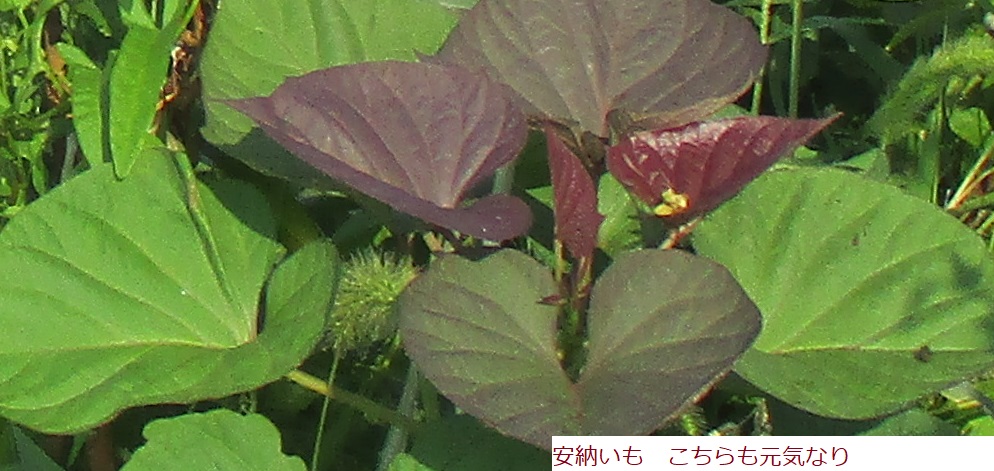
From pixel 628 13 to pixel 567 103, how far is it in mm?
88

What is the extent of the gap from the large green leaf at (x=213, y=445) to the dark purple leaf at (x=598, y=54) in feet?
0.92

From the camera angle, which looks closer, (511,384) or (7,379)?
(511,384)

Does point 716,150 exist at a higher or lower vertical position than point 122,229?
higher

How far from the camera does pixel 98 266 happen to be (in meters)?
0.99

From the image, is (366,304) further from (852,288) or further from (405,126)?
(852,288)

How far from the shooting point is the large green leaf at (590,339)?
0.72 meters

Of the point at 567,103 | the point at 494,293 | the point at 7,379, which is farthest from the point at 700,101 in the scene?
the point at 7,379

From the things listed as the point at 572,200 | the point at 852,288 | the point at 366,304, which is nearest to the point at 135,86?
the point at 366,304

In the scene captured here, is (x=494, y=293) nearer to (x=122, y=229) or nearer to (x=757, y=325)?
(x=757, y=325)

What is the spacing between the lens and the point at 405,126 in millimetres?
856

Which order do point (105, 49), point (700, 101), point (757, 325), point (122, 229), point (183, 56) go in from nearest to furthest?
1. point (757, 325)
2. point (700, 101)
3. point (122, 229)
4. point (183, 56)
5. point (105, 49)

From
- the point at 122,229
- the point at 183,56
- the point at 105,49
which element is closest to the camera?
the point at 122,229
